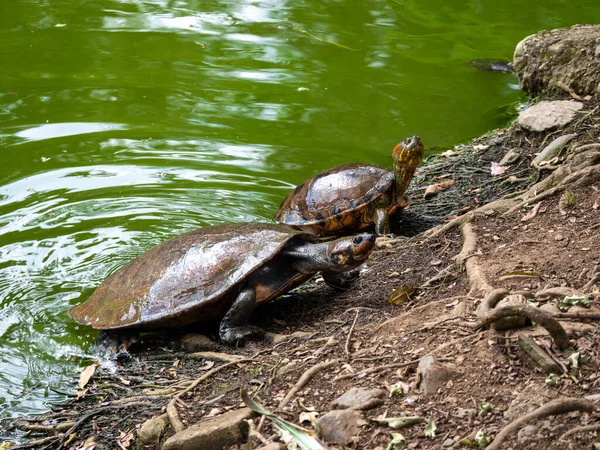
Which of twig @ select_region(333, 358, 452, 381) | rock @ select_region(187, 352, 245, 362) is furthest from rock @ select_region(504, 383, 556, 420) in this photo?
rock @ select_region(187, 352, 245, 362)

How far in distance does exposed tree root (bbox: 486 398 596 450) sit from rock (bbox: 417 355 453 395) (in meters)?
0.51

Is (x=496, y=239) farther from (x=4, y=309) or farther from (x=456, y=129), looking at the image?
(x=456, y=129)

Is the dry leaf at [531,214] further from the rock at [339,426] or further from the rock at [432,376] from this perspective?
the rock at [339,426]

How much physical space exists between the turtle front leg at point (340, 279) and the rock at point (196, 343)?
1.06 metres

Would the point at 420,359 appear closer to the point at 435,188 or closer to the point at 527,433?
the point at 527,433

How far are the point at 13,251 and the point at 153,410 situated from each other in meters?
3.26

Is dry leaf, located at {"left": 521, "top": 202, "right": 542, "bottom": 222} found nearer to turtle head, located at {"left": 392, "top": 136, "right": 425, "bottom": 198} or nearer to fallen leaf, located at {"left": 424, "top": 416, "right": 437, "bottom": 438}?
turtle head, located at {"left": 392, "top": 136, "right": 425, "bottom": 198}

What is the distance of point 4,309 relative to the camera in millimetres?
6059

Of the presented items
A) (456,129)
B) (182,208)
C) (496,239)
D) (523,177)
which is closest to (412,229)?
(523,177)

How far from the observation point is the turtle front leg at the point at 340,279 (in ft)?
19.2

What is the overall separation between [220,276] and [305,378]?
1559 millimetres

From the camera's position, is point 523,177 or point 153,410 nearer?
point 153,410

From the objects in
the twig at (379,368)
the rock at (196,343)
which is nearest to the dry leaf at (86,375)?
the rock at (196,343)

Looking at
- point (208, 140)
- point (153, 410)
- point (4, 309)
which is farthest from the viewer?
point (208, 140)
